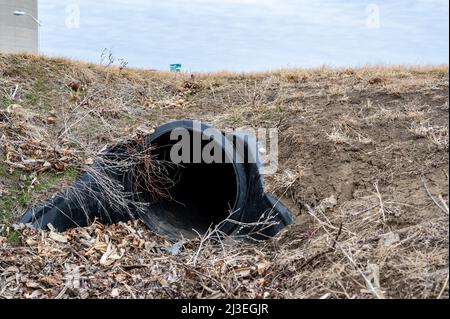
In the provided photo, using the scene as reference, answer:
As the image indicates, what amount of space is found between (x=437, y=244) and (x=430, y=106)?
2902 millimetres

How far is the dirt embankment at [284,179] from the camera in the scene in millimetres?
4855

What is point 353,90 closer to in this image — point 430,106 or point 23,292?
point 430,106

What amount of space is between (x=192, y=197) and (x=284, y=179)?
211 centimetres

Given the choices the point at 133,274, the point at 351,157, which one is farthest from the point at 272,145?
the point at 133,274

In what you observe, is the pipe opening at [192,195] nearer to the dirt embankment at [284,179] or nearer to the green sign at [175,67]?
the dirt embankment at [284,179]

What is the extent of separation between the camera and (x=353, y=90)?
8273 mm

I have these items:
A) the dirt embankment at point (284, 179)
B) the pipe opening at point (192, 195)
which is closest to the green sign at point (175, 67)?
the dirt embankment at point (284, 179)

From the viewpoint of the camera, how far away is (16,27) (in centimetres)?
1430

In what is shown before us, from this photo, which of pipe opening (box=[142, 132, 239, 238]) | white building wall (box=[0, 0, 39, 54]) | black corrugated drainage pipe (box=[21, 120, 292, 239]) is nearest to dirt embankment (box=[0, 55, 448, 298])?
black corrugated drainage pipe (box=[21, 120, 292, 239])

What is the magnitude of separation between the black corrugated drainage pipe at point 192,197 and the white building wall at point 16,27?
7.90m

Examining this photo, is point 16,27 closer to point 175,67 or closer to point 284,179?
point 175,67

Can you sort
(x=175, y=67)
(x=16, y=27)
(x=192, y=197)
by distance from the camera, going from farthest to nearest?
1. (x=16, y=27)
2. (x=175, y=67)
3. (x=192, y=197)

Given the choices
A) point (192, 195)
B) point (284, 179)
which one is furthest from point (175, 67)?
point (284, 179)

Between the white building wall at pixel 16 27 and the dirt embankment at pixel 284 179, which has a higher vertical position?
the white building wall at pixel 16 27
